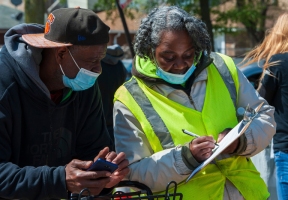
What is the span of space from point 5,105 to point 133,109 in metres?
0.74

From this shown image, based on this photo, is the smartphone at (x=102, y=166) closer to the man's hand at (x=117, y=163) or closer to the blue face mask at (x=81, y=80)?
the man's hand at (x=117, y=163)

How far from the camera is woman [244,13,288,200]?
477cm

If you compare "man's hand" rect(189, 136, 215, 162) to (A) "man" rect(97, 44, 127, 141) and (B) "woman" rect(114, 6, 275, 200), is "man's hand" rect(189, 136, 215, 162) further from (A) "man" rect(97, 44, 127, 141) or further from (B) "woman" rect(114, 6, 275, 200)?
(A) "man" rect(97, 44, 127, 141)

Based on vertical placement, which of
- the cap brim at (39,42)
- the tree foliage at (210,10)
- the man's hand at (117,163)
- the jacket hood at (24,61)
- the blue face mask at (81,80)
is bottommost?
the tree foliage at (210,10)

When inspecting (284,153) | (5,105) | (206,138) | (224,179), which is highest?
(5,105)

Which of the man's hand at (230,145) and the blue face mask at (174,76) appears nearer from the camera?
the man's hand at (230,145)

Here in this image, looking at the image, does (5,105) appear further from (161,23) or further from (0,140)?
(161,23)

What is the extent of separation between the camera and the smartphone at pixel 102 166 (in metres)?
2.72

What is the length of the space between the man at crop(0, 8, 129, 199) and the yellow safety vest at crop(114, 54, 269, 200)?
1.16 ft

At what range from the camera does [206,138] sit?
10.4 feet

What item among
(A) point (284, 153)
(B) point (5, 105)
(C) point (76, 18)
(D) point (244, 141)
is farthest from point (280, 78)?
(B) point (5, 105)

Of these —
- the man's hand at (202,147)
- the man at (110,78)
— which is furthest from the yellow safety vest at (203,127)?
the man at (110,78)

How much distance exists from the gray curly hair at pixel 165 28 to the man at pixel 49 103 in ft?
1.49

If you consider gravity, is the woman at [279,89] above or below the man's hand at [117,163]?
below
